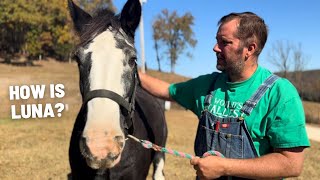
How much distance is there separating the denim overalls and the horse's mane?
110 centimetres

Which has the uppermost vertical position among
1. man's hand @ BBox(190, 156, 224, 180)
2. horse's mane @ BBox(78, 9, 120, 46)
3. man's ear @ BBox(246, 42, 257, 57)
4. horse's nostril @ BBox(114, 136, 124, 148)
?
horse's mane @ BBox(78, 9, 120, 46)

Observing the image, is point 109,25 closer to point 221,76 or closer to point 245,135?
point 221,76

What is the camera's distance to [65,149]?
35.6 feet

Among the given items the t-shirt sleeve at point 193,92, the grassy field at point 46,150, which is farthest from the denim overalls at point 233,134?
the grassy field at point 46,150

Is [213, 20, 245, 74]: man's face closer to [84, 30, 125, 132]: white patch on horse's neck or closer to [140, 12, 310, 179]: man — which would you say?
[140, 12, 310, 179]: man

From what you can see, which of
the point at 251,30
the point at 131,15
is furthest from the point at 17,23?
the point at 251,30

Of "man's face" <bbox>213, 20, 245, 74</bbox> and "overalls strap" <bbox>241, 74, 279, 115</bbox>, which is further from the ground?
"man's face" <bbox>213, 20, 245, 74</bbox>

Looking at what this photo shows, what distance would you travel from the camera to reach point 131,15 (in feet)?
11.4

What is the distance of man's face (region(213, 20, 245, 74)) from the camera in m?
2.73

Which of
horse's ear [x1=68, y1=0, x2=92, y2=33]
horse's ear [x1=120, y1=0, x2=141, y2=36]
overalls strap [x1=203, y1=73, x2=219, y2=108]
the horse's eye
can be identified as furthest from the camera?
horse's ear [x1=68, y1=0, x2=92, y2=33]

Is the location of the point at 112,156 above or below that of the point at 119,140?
below

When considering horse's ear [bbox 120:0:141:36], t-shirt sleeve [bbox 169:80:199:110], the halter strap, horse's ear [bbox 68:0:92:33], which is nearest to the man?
t-shirt sleeve [bbox 169:80:199:110]

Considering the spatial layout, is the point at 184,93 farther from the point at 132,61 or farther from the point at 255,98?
A: the point at 255,98

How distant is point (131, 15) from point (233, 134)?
4.78 ft
